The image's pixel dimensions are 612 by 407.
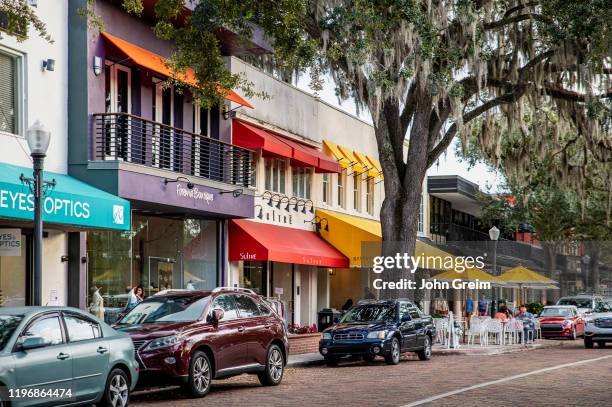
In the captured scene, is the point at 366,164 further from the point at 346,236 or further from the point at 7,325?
the point at 7,325

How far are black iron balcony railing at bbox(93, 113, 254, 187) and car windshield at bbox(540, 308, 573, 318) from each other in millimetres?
18977

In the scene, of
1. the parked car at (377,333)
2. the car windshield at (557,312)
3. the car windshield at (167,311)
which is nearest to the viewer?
the car windshield at (167,311)

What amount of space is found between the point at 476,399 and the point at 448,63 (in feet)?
36.6

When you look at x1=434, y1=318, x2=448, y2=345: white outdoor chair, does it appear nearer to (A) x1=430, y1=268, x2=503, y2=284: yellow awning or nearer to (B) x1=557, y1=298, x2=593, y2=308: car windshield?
(A) x1=430, y1=268, x2=503, y2=284: yellow awning

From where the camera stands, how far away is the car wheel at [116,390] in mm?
14398

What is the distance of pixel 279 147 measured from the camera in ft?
108

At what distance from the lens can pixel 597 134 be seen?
3178cm

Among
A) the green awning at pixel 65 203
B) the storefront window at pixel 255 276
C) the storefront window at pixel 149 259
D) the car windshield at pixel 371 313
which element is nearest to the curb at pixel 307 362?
the car windshield at pixel 371 313

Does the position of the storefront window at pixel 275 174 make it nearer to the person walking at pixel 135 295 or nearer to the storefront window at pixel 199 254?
the storefront window at pixel 199 254

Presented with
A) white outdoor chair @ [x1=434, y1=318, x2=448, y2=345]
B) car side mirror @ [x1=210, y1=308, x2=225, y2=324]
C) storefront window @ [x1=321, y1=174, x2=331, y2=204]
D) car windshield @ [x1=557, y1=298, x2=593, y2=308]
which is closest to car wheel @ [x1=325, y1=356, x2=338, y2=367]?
white outdoor chair @ [x1=434, y1=318, x2=448, y2=345]

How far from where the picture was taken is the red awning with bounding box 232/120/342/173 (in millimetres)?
31500

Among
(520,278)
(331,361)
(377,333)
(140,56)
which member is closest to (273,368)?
(377,333)

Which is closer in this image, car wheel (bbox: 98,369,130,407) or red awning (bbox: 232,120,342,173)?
car wheel (bbox: 98,369,130,407)

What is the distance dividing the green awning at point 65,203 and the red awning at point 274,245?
8.10m
